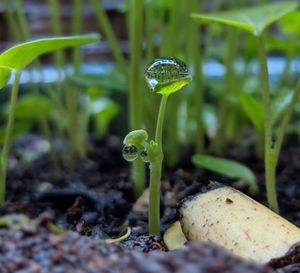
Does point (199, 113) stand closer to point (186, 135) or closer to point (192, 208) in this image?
point (186, 135)

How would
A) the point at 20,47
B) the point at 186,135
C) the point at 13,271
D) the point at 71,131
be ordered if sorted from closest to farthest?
the point at 13,271
the point at 20,47
the point at 71,131
the point at 186,135

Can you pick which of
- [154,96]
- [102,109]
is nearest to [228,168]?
[154,96]

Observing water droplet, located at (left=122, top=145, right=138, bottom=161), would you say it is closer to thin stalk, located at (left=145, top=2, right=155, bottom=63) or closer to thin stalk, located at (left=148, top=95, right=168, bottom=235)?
thin stalk, located at (left=148, top=95, right=168, bottom=235)

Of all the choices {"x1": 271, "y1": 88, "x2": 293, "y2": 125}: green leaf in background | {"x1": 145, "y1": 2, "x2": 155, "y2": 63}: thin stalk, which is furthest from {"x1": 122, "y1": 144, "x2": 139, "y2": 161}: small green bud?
{"x1": 145, "y1": 2, "x2": 155, "y2": 63}: thin stalk

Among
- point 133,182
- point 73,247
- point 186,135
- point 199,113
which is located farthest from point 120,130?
point 73,247

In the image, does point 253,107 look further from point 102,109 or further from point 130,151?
point 102,109

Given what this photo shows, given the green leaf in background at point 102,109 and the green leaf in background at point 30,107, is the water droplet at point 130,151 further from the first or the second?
the green leaf in background at point 102,109
